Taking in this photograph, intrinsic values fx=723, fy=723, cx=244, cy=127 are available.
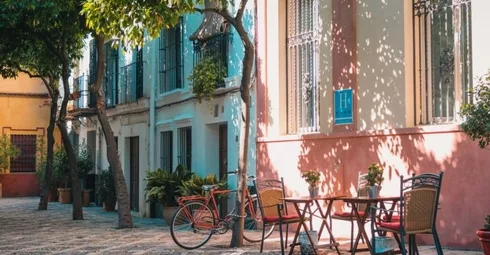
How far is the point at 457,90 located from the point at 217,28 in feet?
21.8

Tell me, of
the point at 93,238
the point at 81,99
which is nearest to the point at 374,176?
the point at 93,238

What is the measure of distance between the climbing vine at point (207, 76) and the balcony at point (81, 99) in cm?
853

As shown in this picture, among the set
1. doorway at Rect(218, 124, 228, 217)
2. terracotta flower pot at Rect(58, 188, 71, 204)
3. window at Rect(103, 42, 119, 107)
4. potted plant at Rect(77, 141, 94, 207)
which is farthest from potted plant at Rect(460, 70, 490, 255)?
terracotta flower pot at Rect(58, 188, 71, 204)

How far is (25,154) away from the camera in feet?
104

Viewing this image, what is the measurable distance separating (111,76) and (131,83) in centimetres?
207

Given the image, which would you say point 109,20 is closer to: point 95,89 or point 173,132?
point 95,89

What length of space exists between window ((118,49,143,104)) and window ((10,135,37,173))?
11.8m

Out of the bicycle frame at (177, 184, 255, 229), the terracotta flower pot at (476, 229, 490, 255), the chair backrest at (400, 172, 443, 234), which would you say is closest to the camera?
the chair backrest at (400, 172, 443, 234)

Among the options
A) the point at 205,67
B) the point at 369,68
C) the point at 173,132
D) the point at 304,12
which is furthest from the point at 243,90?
the point at 173,132

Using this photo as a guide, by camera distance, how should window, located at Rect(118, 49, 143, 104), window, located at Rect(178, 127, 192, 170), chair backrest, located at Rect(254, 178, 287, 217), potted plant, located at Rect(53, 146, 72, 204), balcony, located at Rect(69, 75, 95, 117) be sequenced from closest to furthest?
chair backrest, located at Rect(254, 178, 287, 217) < window, located at Rect(178, 127, 192, 170) < window, located at Rect(118, 49, 143, 104) < balcony, located at Rect(69, 75, 95, 117) < potted plant, located at Rect(53, 146, 72, 204)

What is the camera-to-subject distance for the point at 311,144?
12.3 meters

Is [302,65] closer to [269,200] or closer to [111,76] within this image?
[269,200]

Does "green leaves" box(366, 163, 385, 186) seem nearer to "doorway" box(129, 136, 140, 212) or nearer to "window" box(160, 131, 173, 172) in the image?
"window" box(160, 131, 173, 172)

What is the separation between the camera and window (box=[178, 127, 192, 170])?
17297mm
